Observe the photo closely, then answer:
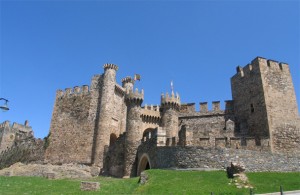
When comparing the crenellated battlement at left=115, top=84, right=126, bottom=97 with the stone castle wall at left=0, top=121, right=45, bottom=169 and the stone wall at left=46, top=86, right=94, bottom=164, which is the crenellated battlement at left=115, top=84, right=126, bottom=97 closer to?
the stone wall at left=46, top=86, right=94, bottom=164

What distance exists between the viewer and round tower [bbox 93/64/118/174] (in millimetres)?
32312

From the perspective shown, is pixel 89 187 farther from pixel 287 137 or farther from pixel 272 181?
pixel 287 137

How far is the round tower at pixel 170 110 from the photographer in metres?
35.2

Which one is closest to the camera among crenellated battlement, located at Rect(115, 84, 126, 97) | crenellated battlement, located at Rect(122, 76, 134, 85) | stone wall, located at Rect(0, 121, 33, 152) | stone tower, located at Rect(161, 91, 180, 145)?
stone tower, located at Rect(161, 91, 180, 145)

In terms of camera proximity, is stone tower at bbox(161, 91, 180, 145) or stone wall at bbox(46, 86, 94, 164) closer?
stone wall at bbox(46, 86, 94, 164)

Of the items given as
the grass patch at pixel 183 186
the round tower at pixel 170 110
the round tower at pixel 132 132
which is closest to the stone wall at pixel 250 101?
the round tower at pixel 170 110

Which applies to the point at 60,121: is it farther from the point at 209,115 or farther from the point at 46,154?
→ the point at 209,115

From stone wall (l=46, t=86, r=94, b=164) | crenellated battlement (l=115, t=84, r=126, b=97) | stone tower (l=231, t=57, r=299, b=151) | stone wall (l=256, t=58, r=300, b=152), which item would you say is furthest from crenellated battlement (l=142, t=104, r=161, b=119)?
stone wall (l=256, t=58, r=300, b=152)

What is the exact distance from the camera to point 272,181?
59.5 feet

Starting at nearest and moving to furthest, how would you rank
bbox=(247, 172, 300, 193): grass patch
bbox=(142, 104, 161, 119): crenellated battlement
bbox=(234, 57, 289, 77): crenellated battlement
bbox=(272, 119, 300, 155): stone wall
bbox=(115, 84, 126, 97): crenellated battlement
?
bbox=(247, 172, 300, 193): grass patch < bbox=(272, 119, 300, 155): stone wall < bbox=(234, 57, 289, 77): crenellated battlement < bbox=(115, 84, 126, 97): crenellated battlement < bbox=(142, 104, 161, 119): crenellated battlement

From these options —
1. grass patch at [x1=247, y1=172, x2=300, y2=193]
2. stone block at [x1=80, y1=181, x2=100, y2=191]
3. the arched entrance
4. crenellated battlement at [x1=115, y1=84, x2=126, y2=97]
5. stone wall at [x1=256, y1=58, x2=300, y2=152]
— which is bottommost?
stone block at [x1=80, y1=181, x2=100, y2=191]

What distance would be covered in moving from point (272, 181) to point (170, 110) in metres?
18.8

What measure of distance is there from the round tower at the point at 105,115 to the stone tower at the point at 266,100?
584 inches

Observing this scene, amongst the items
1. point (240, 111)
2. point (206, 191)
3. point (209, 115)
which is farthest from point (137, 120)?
point (206, 191)
